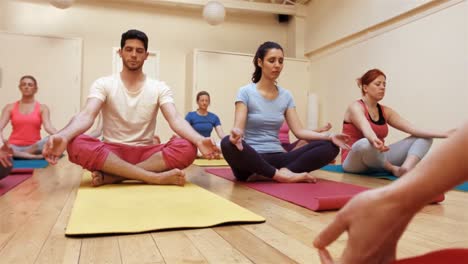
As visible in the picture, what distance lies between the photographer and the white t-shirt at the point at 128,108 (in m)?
2.28

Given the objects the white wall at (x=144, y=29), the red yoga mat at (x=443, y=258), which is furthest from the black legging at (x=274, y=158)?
the white wall at (x=144, y=29)

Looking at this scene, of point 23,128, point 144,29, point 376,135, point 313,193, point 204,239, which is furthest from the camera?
point 144,29

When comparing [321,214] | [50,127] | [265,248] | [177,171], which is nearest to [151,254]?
[265,248]

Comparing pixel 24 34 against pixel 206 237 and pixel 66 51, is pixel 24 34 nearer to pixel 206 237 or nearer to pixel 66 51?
pixel 66 51

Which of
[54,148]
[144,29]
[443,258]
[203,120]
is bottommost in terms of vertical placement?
[443,258]

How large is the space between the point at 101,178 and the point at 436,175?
76.3 inches

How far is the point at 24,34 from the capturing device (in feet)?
17.7

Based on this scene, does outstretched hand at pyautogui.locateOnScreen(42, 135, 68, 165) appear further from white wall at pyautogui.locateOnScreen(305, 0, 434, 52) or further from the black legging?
white wall at pyautogui.locateOnScreen(305, 0, 434, 52)

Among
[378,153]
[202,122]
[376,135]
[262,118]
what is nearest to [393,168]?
[378,153]

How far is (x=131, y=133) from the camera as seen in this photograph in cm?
235

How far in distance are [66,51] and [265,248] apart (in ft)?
17.7

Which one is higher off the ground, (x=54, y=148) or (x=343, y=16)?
(x=343, y=16)

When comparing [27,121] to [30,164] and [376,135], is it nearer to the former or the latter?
[30,164]

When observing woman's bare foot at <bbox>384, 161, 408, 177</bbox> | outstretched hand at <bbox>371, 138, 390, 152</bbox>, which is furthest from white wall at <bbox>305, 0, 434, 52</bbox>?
outstretched hand at <bbox>371, 138, 390, 152</bbox>
